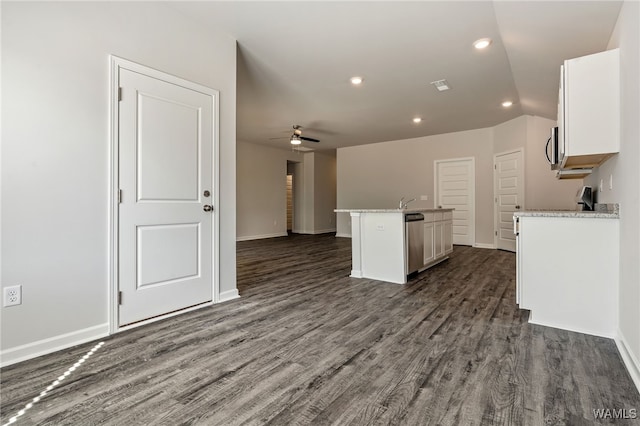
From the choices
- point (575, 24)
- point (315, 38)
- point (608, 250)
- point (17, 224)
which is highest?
point (315, 38)

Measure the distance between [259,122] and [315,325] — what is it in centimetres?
501

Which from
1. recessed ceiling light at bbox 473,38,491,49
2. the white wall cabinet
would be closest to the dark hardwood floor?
the white wall cabinet

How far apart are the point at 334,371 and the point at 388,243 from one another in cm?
237

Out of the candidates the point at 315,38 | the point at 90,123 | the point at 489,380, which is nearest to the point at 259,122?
the point at 315,38

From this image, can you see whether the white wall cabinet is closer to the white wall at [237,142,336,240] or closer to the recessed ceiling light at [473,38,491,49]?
the recessed ceiling light at [473,38,491,49]

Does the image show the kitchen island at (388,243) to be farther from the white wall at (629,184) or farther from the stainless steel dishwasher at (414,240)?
the white wall at (629,184)

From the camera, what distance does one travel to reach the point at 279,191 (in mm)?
9344

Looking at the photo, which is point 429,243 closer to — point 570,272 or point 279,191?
point 570,272

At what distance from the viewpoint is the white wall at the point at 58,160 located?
1896mm

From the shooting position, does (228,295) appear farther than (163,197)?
Yes

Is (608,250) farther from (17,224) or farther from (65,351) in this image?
(17,224)

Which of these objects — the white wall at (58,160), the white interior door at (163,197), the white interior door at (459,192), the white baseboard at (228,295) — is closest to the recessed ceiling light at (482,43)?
the white interior door at (163,197)

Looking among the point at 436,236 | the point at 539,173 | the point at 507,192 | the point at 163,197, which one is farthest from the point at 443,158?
the point at 163,197

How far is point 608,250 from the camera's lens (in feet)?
7.25
